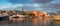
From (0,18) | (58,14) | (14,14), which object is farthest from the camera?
(14,14)

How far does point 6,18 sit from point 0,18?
81 cm

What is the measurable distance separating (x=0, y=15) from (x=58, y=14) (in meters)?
4.36

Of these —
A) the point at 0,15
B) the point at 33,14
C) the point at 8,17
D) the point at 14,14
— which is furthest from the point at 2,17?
the point at 33,14

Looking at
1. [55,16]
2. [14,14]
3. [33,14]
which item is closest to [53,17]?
[55,16]

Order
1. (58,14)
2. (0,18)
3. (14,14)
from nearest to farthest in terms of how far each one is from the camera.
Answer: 1. (0,18)
2. (58,14)
3. (14,14)

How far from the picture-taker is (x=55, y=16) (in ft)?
34.2

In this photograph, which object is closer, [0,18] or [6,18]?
[0,18]

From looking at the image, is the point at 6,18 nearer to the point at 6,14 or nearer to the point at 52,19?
the point at 6,14

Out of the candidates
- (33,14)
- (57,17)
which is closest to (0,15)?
(33,14)

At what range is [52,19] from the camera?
10664 millimetres

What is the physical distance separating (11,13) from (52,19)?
3303 mm

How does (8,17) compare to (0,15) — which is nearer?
(0,15)

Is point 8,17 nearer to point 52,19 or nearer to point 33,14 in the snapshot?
point 33,14

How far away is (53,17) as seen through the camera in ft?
34.1
